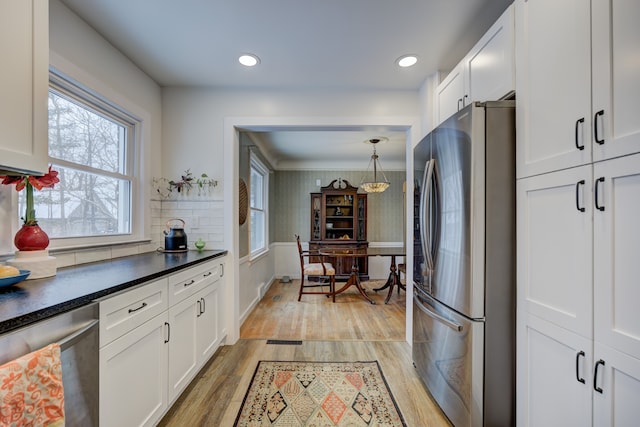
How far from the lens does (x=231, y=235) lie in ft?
8.43

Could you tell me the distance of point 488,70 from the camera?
1560mm

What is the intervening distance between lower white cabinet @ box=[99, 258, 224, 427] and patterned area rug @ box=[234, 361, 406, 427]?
47 cm

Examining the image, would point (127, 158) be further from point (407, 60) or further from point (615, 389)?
point (615, 389)

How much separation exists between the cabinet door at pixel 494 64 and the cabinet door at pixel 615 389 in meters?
1.18

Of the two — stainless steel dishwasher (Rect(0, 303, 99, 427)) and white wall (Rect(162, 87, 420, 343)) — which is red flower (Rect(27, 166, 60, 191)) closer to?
stainless steel dishwasher (Rect(0, 303, 99, 427))

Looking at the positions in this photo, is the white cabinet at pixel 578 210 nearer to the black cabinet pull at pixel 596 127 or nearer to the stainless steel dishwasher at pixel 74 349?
the black cabinet pull at pixel 596 127

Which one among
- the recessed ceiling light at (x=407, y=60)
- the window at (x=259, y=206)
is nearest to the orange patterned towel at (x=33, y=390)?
the recessed ceiling light at (x=407, y=60)

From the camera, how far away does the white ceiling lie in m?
1.60

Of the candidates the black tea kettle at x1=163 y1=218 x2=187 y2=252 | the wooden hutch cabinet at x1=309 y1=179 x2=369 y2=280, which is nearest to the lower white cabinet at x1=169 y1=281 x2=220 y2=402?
the black tea kettle at x1=163 y1=218 x2=187 y2=252

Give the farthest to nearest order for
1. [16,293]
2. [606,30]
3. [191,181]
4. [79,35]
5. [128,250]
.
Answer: [191,181], [128,250], [79,35], [16,293], [606,30]

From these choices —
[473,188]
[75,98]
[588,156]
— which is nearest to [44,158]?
[75,98]

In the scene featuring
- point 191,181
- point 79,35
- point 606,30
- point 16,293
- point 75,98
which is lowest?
point 16,293

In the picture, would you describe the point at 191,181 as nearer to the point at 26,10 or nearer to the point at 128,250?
the point at 128,250

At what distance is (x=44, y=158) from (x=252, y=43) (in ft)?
4.63
